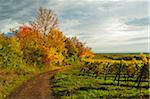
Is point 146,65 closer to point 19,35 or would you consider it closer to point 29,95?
point 29,95

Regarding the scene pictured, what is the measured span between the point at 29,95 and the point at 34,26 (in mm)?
53564

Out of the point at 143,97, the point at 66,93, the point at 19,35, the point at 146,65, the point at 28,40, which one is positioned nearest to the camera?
the point at 143,97

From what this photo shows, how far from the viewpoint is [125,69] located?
4000cm

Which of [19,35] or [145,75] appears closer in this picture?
[145,75]

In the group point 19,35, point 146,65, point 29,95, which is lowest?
A: point 29,95

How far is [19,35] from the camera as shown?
8550cm

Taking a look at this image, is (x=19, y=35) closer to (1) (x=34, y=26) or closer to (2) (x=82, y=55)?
(1) (x=34, y=26)

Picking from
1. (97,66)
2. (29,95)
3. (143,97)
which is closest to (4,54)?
(97,66)

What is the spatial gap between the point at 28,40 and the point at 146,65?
42423mm

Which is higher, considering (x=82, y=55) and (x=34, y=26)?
(x=34, y=26)

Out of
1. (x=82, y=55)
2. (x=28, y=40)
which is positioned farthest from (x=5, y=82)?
(x=82, y=55)

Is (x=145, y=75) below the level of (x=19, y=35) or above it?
below

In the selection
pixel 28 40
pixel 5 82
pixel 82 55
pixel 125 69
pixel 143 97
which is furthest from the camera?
pixel 82 55

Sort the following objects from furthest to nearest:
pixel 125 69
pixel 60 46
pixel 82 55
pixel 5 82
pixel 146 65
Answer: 1. pixel 82 55
2. pixel 60 46
3. pixel 125 69
4. pixel 5 82
5. pixel 146 65
